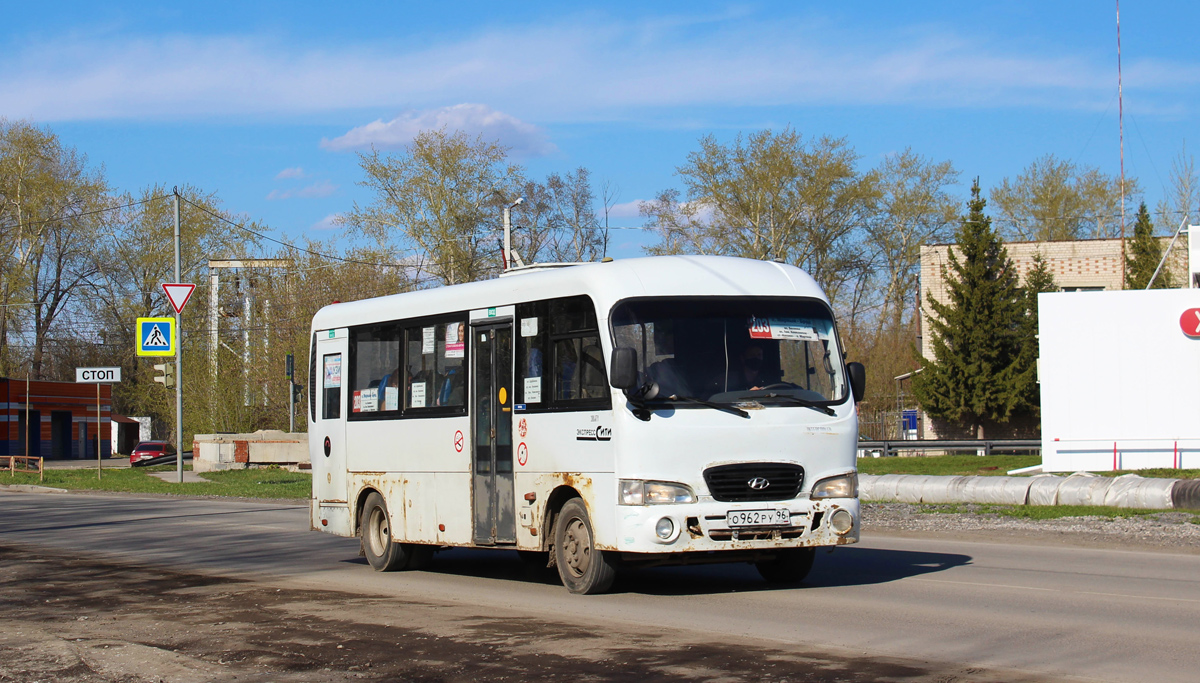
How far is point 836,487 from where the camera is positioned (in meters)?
11.1

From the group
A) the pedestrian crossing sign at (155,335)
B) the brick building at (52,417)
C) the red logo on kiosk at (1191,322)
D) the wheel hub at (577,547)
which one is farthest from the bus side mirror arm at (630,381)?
the brick building at (52,417)

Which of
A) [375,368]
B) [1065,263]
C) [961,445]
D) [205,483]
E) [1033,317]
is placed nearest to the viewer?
[375,368]

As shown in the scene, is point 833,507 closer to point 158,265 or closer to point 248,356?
point 248,356

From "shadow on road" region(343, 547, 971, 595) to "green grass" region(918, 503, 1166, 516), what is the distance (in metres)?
5.57

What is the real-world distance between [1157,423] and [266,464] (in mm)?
28046

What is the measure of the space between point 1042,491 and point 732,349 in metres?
12.6

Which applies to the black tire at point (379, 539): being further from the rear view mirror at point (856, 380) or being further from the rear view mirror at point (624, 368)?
the rear view mirror at point (856, 380)

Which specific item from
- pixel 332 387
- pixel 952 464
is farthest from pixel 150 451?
pixel 332 387

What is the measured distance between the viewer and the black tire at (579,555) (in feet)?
36.2

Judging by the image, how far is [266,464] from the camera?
44.7 m

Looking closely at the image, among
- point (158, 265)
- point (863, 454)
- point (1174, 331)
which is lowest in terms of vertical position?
point (863, 454)

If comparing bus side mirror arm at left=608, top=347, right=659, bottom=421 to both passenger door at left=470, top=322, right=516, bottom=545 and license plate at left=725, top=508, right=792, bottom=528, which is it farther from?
passenger door at left=470, top=322, right=516, bottom=545

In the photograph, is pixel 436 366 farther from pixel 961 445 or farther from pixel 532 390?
pixel 961 445

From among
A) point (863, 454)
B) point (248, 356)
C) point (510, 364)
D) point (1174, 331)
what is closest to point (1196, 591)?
point (510, 364)
